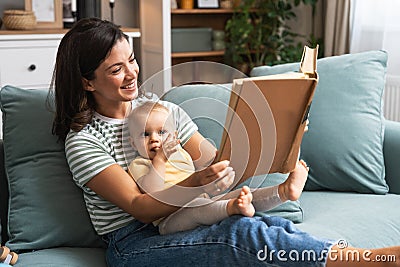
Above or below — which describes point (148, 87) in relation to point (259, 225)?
above

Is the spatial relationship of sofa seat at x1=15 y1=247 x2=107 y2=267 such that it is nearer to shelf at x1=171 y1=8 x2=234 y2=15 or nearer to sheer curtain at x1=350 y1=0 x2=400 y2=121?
sheer curtain at x1=350 y1=0 x2=400 y2=121

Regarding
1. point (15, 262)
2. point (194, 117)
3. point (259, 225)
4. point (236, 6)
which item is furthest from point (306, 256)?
point (236, 6)

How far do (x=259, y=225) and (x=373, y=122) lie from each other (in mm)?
829

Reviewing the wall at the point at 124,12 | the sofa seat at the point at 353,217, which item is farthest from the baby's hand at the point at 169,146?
the wall at the point at 124,12

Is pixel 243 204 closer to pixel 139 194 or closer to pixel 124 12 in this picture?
pixel 139 194

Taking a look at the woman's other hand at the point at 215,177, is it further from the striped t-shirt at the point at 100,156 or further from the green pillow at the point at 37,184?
the green pillow at the point at 37,184

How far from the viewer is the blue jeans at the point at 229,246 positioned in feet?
4.51

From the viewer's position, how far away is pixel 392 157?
7.00ft

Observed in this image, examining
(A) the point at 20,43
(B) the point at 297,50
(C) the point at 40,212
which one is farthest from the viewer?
(B) the point at 297,50

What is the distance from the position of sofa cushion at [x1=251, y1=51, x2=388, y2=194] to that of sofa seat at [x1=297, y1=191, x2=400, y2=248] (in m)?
0.06

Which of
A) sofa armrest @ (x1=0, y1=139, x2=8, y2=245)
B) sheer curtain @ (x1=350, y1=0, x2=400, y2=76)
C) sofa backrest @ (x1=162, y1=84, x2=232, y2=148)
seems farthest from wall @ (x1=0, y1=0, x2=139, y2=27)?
sofa armrest @ (x1=0, y1=139, x2=8, y2=245)

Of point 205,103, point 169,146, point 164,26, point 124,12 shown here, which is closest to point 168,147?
point 169,146

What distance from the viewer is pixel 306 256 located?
1.37m

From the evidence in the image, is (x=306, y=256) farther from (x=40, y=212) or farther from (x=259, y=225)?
(x=40, y=212)
